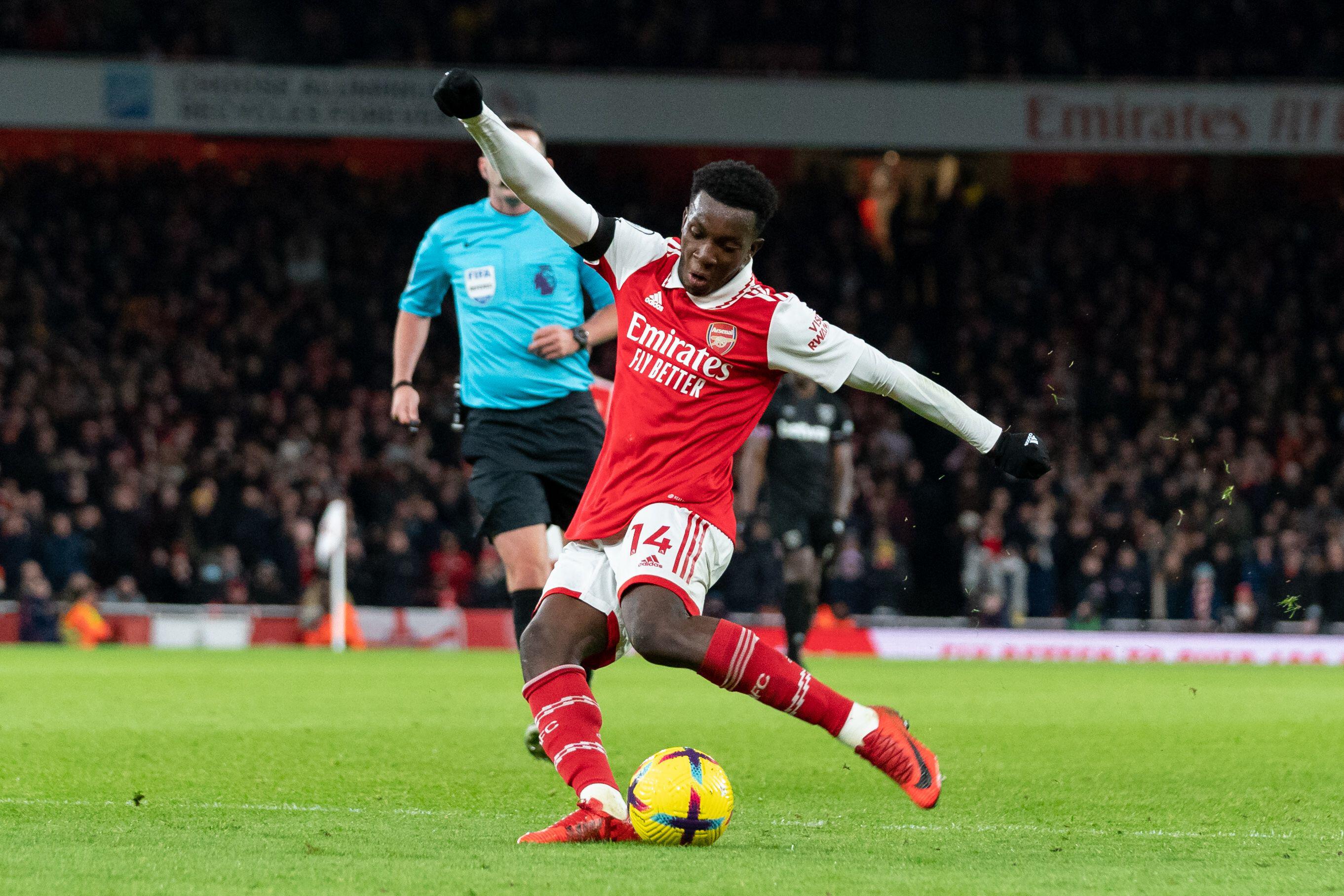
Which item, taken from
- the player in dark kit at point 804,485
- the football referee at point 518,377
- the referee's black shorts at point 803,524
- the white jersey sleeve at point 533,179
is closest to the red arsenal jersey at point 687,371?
the white jersey sleeve at point 533,179

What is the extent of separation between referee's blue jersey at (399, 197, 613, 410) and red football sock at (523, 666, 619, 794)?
2254 millimetres

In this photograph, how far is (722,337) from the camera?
5.00m

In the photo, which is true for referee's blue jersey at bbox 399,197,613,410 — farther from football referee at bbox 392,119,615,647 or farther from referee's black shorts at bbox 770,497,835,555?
referee's black shorts at bbox 770,497,835,555

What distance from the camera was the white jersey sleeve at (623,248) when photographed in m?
5.11

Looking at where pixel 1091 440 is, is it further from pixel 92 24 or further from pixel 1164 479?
pixel 92 24

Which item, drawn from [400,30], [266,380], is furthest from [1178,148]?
[266,380]

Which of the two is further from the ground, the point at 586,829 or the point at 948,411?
the point at 948,411

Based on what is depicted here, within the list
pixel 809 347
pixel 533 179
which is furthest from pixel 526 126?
pixel 809 347

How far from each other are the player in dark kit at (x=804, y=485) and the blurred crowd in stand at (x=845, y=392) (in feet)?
9.97

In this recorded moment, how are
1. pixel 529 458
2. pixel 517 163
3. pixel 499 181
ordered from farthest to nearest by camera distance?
pixel 529 458, pixel 499 181, pixel 517 163

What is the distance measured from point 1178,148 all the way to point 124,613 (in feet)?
49.9

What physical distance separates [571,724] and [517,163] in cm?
152

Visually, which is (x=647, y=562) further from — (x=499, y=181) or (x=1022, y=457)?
(x=499, y=181)

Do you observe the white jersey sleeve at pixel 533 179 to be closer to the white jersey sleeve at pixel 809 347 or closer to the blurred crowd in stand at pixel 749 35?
the white jersey sleeve at pixel 809 347
